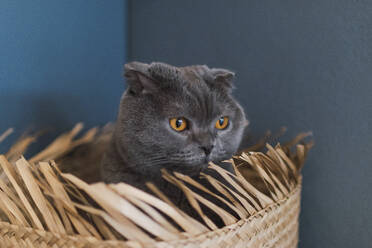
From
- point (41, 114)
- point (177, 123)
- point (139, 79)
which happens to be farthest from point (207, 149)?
point (41, 114)

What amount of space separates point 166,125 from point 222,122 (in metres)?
0.15

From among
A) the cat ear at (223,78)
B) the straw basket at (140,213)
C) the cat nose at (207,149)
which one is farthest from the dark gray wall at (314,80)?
the cat nose at (207,149)

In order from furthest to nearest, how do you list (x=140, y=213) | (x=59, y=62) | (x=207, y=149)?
(x=59, y=62) → (x=207, y=149) → (x=140, y=213)

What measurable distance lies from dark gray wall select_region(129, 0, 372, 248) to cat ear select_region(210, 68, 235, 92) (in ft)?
0.97

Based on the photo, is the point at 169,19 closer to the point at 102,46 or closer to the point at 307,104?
the point at 102,46

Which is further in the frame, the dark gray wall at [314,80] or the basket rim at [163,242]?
the dark gray wall at [314,80]

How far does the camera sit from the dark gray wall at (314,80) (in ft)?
3.09

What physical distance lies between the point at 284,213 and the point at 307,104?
15.4 inches

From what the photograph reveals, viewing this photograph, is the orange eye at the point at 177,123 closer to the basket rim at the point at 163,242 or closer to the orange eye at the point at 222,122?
the orange eye at the point at 222,122

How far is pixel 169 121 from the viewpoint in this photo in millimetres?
780

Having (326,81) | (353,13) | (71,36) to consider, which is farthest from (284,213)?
(71,36)

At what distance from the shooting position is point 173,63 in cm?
133

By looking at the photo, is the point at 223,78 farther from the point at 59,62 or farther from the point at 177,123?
the point at 59,62

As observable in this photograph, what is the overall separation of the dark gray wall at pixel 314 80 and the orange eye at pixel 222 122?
1.06 ft
